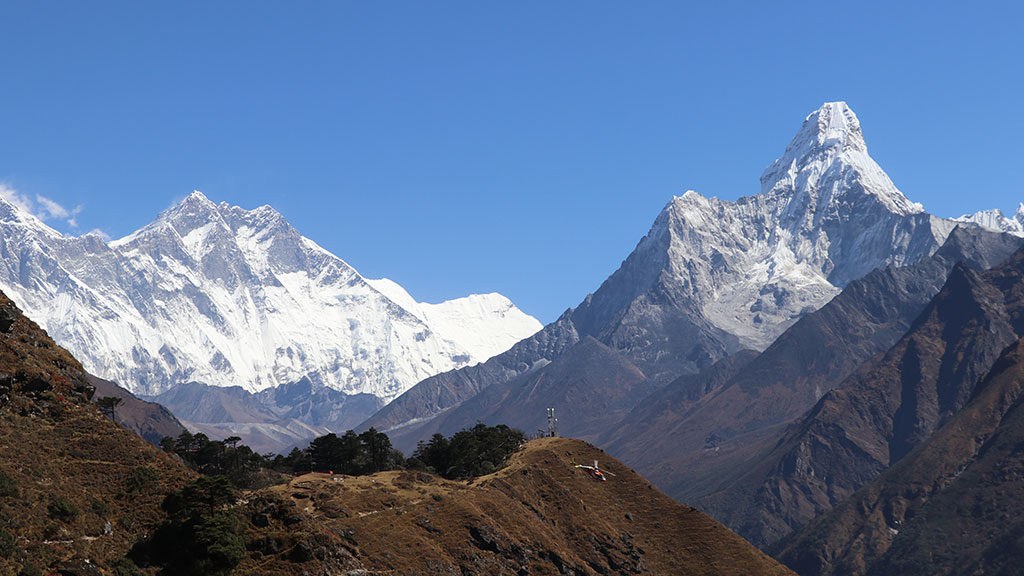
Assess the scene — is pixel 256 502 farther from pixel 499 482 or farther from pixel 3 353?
pixel 499 482

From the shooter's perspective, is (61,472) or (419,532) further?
(419,532)

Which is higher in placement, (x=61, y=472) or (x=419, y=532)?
(x=419, y=532)

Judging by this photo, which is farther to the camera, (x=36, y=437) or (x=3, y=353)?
(x=3, y=353)

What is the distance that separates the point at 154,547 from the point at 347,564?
73.8 ft

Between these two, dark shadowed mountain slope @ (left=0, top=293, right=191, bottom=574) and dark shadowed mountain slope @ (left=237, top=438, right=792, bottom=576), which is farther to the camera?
dark shadowed mountain slope @ (left=237, top=438, right=792, bottom=576)

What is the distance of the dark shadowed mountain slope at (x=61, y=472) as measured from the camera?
113938 millimetres

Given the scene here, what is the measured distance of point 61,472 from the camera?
419 ft

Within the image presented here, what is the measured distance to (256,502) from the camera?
134 metres

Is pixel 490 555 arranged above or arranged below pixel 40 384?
below

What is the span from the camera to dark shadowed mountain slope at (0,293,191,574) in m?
114

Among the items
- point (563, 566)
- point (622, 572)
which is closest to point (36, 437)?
point (563, 566)

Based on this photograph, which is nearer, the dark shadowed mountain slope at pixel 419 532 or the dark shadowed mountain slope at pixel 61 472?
the dark shadowed mountain slope at pixel 61 472

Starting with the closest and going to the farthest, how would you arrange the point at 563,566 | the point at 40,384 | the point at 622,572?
1. the point at 40,384
2. the point at 563,566
3. the point at 622,572

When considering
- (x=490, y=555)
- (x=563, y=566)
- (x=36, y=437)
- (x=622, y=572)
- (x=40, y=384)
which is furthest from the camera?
(x=622, y=572)
